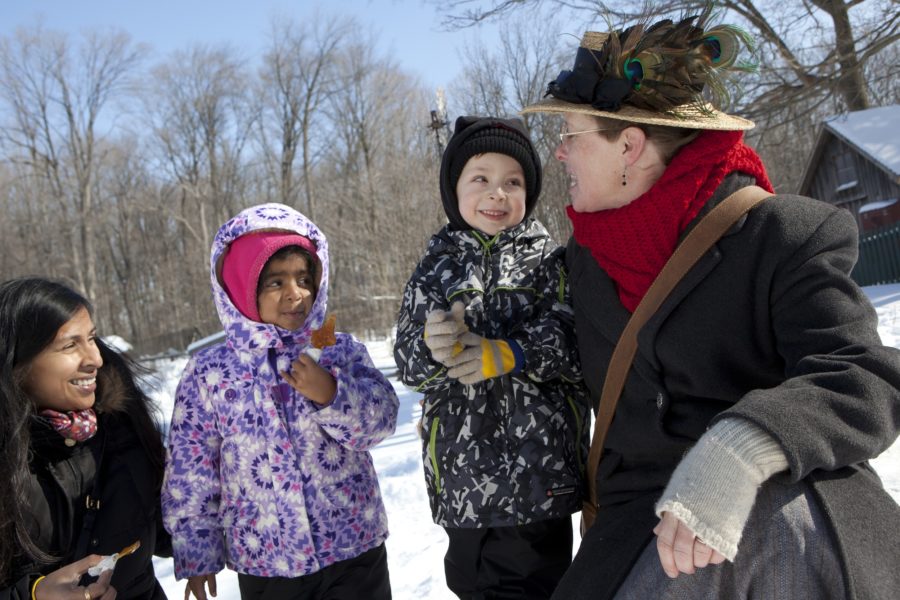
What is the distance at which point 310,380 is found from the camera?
2.49 metres

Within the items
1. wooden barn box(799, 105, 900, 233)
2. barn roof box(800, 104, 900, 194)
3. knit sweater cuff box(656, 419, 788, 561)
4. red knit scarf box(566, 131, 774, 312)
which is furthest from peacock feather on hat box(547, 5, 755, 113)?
barn roof box(800, 104, 900, 194)

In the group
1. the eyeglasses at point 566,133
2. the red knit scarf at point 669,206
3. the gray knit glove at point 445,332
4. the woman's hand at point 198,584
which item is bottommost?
the woman's hand at point 198,584

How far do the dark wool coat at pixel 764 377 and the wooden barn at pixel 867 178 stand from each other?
19662 millimetres

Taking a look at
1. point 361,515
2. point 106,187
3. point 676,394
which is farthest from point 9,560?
point 106,187

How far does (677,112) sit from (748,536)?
1.14 meters

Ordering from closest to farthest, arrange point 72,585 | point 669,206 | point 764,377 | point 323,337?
point 764,377 < point 669,206 < point 72,585 < point 323,337

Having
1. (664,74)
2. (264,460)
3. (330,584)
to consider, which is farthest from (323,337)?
(664,74)

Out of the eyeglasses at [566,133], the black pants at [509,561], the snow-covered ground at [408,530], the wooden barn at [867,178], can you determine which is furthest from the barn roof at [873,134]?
the black pants at [509,561]

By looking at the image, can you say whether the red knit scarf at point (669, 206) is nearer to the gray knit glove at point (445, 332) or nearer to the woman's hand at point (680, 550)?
the gray knit glove at point (445, 332)

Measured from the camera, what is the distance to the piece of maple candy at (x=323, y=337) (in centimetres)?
266

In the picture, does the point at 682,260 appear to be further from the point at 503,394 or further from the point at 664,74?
the point at 503,394

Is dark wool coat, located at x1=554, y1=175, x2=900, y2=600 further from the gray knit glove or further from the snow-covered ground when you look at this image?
the snow-covered ground

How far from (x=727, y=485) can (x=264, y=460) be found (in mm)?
1719

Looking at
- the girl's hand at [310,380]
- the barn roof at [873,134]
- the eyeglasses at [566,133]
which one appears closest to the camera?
the eyeglasses at [566,133]
